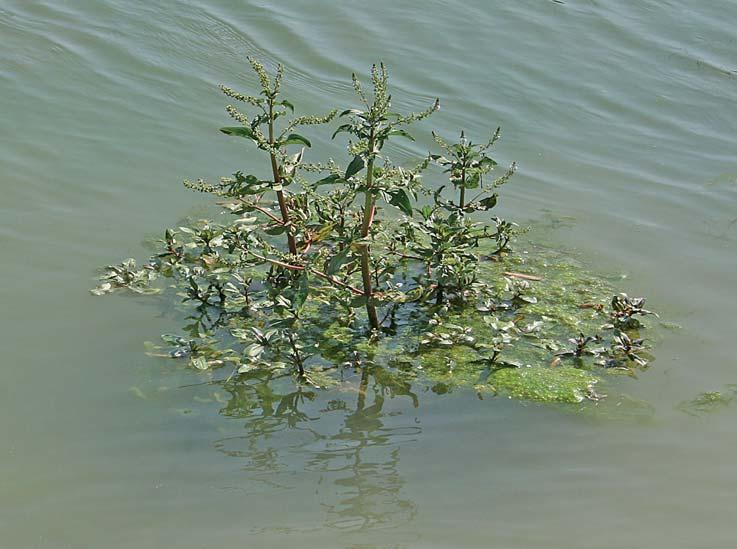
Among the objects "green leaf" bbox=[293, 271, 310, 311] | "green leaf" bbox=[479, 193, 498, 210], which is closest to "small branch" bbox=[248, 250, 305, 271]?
"green leaf" bbox=[293, 271, 310, 311]

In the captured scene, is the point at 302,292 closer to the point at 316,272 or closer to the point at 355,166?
the point at 316,272

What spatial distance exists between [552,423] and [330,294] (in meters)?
1.21

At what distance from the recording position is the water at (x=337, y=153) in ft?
12.1

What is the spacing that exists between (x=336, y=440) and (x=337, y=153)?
3.07 metres

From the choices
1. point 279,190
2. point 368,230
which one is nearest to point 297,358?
point 368,230

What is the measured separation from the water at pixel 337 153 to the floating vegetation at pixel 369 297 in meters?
0.16

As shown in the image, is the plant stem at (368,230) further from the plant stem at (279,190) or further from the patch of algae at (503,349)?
the plant stem at (279,190)

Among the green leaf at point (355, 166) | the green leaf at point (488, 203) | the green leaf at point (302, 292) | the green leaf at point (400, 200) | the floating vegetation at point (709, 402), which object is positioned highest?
the green leaf at point (355, 166)

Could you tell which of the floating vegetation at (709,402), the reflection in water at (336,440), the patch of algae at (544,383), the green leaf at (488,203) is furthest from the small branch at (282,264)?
the floating vegetation at (709,402)

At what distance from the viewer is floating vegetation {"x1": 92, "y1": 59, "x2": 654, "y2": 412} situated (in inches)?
175

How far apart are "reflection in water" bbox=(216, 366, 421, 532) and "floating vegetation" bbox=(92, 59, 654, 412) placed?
0.09 feet

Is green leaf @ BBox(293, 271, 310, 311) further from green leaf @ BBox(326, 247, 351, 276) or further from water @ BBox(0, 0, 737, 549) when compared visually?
water @ BBox(0, 0, 737, 549)

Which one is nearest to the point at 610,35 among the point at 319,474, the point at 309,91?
the point at 309,91

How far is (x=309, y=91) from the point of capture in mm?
7699
